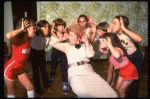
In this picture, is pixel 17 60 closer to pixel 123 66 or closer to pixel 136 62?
pixel 123 66

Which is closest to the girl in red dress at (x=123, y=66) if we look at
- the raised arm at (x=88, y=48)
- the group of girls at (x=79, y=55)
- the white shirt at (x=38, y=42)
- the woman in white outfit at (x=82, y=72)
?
the group of girls at (x=79, y=55)

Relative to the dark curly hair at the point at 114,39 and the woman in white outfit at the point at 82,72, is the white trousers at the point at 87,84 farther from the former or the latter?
the dark curly hair at the point at 114,39

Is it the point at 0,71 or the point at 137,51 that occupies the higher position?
the point at 137,51

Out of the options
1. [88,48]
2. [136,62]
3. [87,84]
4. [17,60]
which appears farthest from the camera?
[136,62]

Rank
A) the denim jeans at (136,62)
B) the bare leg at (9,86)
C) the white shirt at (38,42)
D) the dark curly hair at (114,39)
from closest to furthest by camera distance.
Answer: the bare leg at (9,86) < the dark curly hair at (114,39) < the denim jeans at (136,62) < the white shirt at (38,42)

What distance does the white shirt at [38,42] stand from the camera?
5.75 ft

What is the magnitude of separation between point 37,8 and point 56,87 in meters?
2.92

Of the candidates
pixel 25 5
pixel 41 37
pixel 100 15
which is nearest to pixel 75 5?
pixel 100 15

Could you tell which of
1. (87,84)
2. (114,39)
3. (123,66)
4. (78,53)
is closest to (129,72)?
(123,66)

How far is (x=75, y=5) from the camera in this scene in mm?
3844

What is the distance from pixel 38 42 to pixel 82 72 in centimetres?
100

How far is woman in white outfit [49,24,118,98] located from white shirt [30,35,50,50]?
1.24 ft

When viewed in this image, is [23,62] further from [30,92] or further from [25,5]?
[25,5]

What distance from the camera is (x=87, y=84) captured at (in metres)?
1.22
